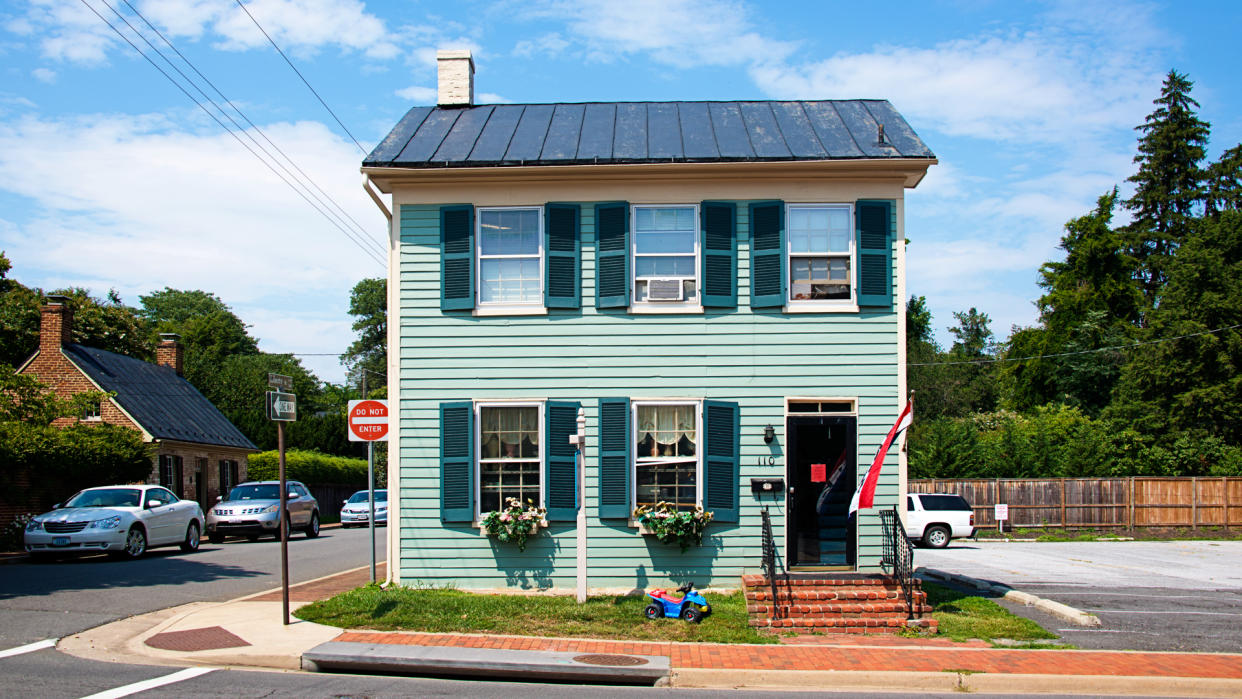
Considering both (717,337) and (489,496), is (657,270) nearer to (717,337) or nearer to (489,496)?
(717,337)

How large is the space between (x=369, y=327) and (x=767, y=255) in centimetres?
5784

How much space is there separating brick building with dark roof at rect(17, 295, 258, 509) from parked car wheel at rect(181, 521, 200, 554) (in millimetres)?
7308

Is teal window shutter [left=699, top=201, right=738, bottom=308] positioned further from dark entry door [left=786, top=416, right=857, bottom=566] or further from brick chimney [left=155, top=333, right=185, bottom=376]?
brick chimney [left=155, top=333, right=185, bottom=376]

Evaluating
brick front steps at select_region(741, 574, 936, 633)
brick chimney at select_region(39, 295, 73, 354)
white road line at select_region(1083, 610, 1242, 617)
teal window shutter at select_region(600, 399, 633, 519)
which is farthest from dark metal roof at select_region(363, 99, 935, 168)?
brick chimney at select_region(39, 295, 73, 354)

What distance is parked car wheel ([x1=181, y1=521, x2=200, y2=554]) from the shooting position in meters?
20.7

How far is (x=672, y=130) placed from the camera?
13859 mm

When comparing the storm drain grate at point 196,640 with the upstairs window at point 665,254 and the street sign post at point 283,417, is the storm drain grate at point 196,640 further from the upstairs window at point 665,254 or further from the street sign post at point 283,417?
the upstairs window at point 665,254

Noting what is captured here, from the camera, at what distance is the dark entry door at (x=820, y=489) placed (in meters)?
12.6

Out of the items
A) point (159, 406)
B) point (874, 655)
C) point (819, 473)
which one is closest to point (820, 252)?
point (819, 473)

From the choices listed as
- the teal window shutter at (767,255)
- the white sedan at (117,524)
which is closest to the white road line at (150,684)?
the teal window shutter at (767,255)

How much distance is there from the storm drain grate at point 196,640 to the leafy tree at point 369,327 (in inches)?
2259

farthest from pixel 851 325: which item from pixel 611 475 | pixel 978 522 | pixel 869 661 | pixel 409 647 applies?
pixel 978 522

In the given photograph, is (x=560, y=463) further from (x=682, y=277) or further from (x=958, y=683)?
(x=958, y=683)

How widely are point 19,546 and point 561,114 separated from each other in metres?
15.5
